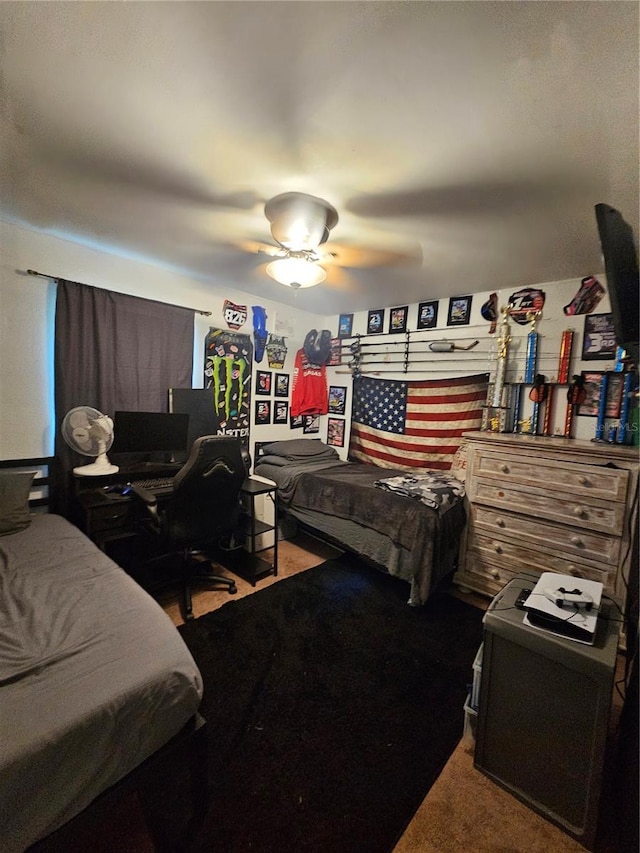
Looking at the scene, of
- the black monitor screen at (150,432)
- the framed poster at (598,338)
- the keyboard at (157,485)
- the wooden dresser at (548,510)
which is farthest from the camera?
the black monitor screen at (150,432)

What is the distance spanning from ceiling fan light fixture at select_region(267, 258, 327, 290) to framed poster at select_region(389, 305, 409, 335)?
1695mm

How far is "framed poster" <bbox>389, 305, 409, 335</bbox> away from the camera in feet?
11.7

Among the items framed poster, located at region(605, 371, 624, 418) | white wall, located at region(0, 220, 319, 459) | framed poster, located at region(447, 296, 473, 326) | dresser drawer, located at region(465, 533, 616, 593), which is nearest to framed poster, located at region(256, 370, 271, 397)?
white wall, located at region(0, 220, 319, 459)

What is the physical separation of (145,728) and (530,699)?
1.31 meters

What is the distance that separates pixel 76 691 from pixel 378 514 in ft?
6.59

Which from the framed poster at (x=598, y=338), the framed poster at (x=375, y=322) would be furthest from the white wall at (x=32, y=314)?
the framed poster at (x=598, y=338)

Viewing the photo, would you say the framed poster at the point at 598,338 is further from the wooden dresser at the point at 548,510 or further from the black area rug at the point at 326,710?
the black area rug at the point at 326,710

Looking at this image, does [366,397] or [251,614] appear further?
[366,397]

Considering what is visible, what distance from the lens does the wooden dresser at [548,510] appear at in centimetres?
200

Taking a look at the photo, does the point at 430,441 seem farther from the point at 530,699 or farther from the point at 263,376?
the point at 530,699

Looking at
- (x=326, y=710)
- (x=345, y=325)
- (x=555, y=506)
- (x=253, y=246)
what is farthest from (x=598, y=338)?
(x=326, y=710)

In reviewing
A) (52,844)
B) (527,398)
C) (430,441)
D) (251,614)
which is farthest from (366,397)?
(52,844)

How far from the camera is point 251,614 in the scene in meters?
2.26

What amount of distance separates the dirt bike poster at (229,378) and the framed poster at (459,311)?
6.52ft
